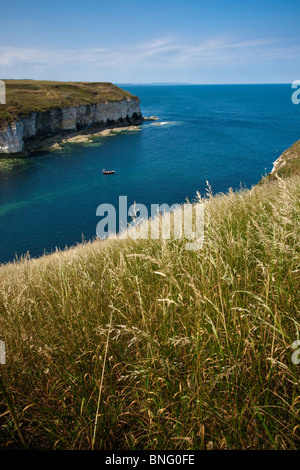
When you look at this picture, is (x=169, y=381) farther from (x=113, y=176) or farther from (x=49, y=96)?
(x=49, y=96)

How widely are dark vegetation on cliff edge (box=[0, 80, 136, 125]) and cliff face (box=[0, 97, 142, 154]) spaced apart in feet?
4.58

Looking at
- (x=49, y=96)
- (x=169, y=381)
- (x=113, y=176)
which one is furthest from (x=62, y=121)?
(x=169, y=381)

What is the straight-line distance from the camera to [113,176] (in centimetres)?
5203

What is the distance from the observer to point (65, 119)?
7306 cm

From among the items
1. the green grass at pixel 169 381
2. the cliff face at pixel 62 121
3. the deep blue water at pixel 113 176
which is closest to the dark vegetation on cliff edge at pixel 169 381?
the green grass at pixel 169 381

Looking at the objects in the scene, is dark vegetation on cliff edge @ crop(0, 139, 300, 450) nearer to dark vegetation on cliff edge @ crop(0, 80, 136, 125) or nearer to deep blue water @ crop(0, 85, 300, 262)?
deep blue water @ crop(0, 85, 300, 262)

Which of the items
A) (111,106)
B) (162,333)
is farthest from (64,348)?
(111,106)

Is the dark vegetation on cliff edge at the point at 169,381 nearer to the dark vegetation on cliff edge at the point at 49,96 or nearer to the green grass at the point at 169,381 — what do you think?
the green grass at the point at 169,381

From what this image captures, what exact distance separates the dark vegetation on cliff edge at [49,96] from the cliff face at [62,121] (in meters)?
1.40

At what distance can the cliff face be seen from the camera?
59.2m

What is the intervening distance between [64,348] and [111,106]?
91.9 metres

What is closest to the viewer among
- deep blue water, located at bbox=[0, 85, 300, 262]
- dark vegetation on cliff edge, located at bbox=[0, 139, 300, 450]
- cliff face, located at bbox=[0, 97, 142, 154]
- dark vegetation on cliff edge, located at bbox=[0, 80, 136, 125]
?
dark vegetation on cliff edge, located at bbox=[0, 139, 300, 450]

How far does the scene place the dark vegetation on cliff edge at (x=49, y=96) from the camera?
62.1 metres

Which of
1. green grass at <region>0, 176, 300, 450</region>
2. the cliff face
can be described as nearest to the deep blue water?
the cliff face
